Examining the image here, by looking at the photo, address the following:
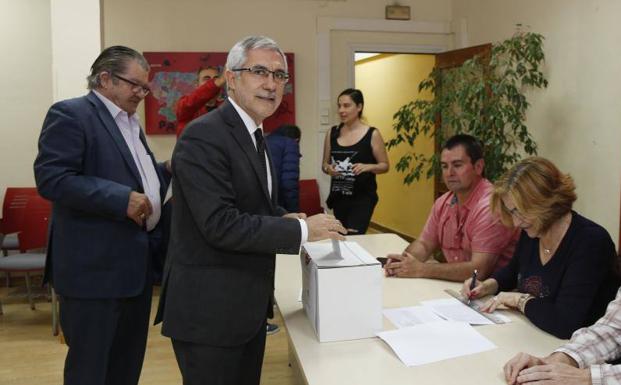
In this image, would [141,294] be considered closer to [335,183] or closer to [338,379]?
[338,379]

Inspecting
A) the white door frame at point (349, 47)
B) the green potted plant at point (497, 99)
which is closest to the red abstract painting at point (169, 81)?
the white door frame at point (349, 47)

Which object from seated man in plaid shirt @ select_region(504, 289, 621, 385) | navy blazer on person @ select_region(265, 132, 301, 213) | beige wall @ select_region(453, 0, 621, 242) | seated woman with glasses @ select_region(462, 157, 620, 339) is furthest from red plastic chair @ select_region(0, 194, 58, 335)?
beige wall @ select_region(453, 0, 621, 242)

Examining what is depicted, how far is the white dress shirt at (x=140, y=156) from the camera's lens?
1956 mm

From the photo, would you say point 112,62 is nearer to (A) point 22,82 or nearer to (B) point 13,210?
(B) point 13,210

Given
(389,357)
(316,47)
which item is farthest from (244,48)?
(316,47)

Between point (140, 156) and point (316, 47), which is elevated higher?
point (316, 47)

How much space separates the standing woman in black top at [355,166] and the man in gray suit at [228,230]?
235cm

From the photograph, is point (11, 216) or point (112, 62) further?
point (11, 216)

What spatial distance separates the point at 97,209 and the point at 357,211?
230cm

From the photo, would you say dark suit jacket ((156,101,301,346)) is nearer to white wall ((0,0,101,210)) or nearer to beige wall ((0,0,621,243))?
beige wall ((0,0,621,243))

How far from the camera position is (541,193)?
5.41 ft

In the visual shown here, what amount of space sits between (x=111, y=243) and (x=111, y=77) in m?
0.60

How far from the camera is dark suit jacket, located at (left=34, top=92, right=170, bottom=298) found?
69.6 inches

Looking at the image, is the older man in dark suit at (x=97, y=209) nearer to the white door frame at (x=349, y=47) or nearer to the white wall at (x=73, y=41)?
the white wall at (x=73, y=41)
